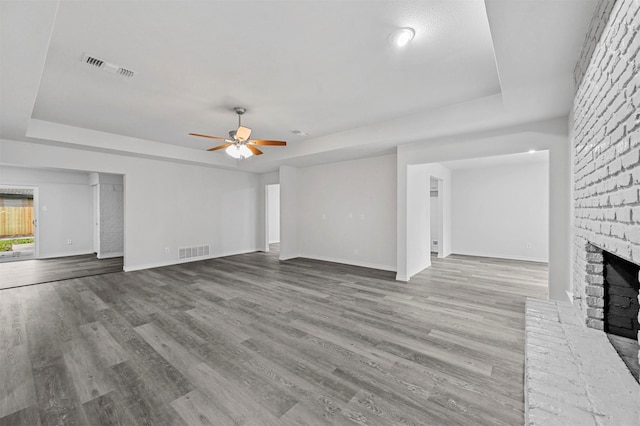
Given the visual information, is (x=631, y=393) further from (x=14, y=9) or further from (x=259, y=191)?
(x=259, y=191)

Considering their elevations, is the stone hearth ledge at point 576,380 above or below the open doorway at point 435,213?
below

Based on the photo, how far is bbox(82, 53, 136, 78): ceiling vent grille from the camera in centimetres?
264

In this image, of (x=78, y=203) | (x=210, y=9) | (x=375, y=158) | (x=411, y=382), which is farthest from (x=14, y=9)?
(x=78, y=203)

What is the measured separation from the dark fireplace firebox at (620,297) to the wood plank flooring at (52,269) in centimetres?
762

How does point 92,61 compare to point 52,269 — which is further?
point 52,269


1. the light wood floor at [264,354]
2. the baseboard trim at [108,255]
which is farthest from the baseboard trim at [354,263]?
the baseboard trim at [108,255]

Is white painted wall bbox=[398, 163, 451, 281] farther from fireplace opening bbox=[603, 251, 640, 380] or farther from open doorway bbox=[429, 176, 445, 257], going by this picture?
fireplace opening bbox=[603, 251, 640, 380]

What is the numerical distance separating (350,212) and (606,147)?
504 centimetres

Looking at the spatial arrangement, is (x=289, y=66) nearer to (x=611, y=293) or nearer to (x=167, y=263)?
(x=611, y=293)

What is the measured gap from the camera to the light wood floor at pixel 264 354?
5.84 ft

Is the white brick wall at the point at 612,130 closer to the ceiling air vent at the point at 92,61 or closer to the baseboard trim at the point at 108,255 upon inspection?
the ceiling air vent at the point at 92,61

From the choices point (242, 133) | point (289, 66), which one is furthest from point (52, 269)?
point (289, 66)

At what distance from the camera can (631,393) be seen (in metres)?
1.32

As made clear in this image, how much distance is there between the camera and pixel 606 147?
62.2 inches
